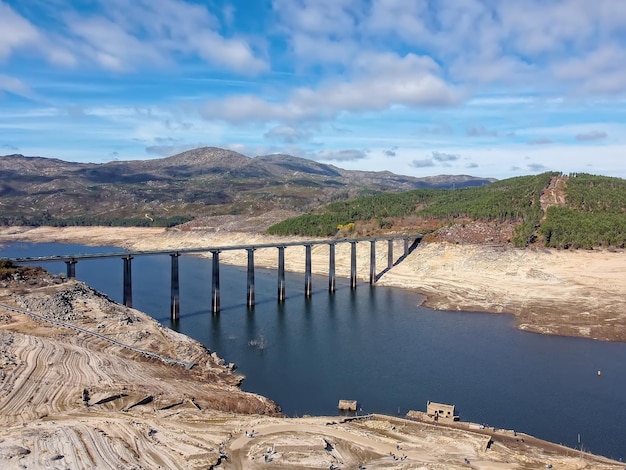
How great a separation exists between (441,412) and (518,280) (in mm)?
56791

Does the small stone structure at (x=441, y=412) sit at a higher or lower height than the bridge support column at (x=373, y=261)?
lower

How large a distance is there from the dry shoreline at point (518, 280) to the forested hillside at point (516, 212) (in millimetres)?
5959

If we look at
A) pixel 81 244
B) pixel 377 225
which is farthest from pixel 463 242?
A: pixel 81 244

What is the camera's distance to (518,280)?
305ft

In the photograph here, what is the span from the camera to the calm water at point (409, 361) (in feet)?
145

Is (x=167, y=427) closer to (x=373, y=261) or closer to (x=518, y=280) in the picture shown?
(x=518, y=280)

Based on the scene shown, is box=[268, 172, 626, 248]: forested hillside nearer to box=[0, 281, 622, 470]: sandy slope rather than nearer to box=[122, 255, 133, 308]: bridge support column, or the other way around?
box=[122, 255, 133, 308]: bridge support column

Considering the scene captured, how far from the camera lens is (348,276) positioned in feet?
371

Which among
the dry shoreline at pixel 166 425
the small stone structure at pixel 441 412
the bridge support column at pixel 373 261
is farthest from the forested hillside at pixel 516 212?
the dry shoreline at pixel 166 425

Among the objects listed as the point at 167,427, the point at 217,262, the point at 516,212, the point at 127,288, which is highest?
the point at 516,212

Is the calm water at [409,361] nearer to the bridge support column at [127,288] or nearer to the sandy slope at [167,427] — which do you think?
the sandy slope at [167,427]

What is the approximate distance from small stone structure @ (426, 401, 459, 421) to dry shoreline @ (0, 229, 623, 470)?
1589mm

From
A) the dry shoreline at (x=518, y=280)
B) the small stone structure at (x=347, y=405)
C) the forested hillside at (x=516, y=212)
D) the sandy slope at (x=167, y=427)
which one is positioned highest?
the forested hillside at (x=516, y=212)

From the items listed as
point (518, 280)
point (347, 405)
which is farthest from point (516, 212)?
point (347, 405)
